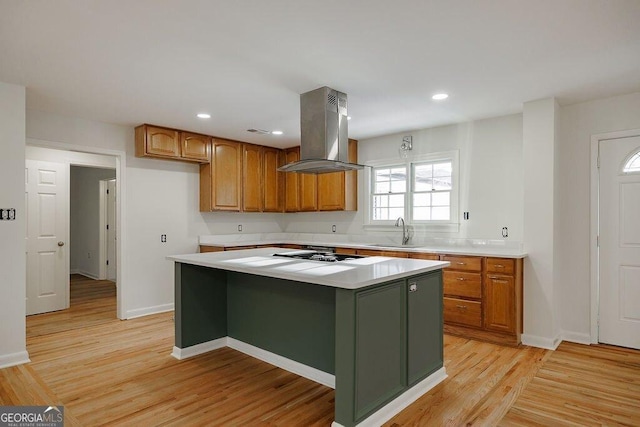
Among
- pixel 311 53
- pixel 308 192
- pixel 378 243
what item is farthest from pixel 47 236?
pixel 311 53

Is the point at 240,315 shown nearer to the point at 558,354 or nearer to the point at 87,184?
the point at 558,354

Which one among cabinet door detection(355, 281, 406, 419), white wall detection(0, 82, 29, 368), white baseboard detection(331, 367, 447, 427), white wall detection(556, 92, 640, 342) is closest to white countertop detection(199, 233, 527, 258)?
white wall detection(556, 92, 640, 342)

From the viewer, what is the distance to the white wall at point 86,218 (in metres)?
7.84

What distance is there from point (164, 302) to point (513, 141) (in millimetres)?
4863

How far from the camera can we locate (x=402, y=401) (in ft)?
8.41

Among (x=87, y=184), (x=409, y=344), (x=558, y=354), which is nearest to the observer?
(x=409, y=344)

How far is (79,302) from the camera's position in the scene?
5773 mm

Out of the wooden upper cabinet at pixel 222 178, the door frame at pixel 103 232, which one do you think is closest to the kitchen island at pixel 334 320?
the wooden upper cabinet at pixel 222 178

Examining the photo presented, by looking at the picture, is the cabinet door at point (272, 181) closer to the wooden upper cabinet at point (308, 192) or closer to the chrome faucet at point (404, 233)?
the wooden upper cabinet at point (308, 192)

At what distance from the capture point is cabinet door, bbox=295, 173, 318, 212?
596cm

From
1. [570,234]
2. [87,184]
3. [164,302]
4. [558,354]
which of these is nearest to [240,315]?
[164,302]

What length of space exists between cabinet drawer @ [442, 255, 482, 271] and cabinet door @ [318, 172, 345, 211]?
193 cm

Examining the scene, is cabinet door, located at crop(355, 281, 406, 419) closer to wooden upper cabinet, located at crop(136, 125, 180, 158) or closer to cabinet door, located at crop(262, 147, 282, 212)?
wooden upper cabinet, located at crop(136, 125, 180, 158)

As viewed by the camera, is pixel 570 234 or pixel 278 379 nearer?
pixel 278 379
